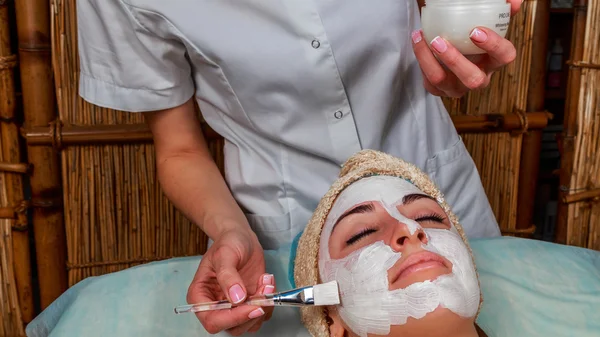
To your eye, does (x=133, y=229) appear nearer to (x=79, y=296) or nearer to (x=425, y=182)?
(x=79, y=296)

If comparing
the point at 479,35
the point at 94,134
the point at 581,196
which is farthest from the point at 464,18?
the point at 581,196

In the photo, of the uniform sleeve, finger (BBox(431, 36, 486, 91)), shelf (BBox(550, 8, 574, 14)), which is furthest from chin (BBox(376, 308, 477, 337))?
shelf (BBox(550, 8, 574, 14))

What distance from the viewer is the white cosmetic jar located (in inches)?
37.2

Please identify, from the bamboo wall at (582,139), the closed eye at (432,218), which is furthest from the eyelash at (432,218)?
the bamboo wall at (582,139)

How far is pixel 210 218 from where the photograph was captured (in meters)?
1.26

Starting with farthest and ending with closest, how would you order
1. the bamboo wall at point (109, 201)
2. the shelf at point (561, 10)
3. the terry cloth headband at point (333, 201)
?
the shelf at point (561, 10) → the bamboo wall at point (109, 201) → the terry cloth headband at point (333, 201)

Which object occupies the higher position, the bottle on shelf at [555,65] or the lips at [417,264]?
the bottle on shelf at [555,65]

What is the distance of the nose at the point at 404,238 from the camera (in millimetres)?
1027

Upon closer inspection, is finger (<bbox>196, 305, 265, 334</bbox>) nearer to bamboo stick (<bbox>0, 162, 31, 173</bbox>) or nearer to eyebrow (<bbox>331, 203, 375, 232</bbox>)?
eyebrow (<bbox>331, 203, 375, 232</bbox>)

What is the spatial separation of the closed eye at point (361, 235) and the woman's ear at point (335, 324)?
0.12 metres

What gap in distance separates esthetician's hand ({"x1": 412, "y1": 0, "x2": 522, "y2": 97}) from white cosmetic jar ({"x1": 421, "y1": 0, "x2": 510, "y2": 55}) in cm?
1

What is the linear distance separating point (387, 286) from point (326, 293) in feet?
0.32

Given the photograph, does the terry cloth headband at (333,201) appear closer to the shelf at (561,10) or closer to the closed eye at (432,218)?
the closed eye at (432,218)

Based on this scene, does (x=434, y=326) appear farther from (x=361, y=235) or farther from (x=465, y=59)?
(x=465, y=59)
